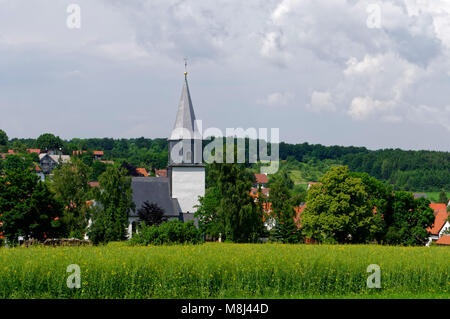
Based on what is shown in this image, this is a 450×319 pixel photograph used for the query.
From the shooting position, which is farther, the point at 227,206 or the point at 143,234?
the point at 227,206

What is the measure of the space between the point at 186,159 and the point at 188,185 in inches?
126

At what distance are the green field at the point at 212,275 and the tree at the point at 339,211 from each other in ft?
89.2

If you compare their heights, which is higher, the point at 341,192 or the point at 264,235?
the point at 341,192

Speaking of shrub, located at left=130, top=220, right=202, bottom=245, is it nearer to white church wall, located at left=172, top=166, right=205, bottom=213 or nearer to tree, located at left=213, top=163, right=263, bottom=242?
tree, located at left=213, top=163, right=263, bottom=242

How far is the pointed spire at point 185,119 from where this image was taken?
68.6 metres

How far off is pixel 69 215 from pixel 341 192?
98.3ft

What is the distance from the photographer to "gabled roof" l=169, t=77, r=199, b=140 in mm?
68625

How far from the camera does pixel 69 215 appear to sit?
208 feet

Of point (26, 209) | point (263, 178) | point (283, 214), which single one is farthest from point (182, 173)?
point (263, 178)

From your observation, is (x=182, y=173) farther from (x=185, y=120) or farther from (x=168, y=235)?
(x=168, y=235)

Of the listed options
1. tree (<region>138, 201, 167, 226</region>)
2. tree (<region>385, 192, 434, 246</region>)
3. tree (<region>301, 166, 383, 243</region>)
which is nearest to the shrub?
tree (<region>301, 166, 383, 243</region>)

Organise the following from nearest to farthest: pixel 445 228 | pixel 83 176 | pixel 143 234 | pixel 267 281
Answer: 1. pixel 267 281
2. pixel 143 234
3. pixel 83 176
4. pixel 445 228
